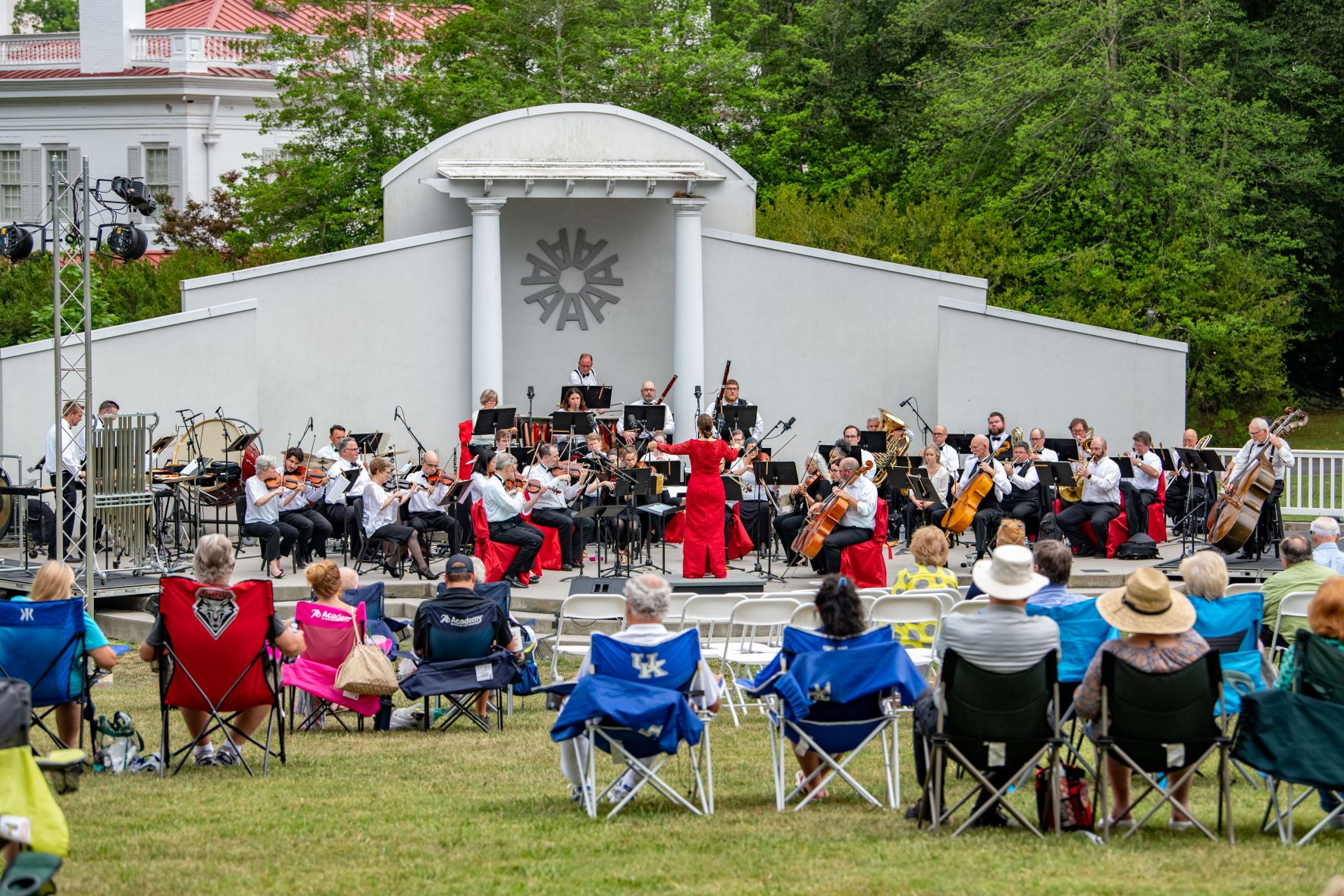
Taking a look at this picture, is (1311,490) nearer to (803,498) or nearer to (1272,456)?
(1272,456)

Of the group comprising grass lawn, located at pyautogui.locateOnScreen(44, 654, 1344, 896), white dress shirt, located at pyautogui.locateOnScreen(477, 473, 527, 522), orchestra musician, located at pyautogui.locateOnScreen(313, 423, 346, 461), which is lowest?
grass lawn, located at pyautogui.locateOnScreen(44, 654, 1344, 896)

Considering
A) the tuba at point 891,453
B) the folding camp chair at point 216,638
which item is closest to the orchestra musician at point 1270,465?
the tuba at point 891,453

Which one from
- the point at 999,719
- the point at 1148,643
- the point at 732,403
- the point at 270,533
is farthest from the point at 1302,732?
the point at 732,403

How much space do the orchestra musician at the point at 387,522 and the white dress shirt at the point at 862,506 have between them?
13.9 feet

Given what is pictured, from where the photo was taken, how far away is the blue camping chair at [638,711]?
8.00 m

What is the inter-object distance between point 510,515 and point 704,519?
1.94 metres

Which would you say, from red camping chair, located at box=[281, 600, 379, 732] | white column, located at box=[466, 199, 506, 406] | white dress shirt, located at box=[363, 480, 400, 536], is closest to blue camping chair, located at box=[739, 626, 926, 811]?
red camping chair, located at box=[281, 600, 379, 732]

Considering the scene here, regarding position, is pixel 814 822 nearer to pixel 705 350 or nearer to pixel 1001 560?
pixel 1001 560

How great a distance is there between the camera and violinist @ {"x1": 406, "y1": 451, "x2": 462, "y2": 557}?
1705 centimetres

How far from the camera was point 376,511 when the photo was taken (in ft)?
54.6

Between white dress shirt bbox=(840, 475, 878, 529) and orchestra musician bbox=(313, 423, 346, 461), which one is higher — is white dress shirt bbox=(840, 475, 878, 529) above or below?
below

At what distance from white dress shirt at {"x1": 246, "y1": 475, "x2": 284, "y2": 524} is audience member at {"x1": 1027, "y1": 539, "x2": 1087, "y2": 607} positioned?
9552 millimetres

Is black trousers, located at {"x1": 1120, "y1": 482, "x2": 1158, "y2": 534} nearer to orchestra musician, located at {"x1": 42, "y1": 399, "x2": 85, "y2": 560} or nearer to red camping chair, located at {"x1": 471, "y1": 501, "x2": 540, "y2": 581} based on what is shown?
red camping chair, located at {"x1": 471, "y1": 501, "x2": 540, "y2": 581}

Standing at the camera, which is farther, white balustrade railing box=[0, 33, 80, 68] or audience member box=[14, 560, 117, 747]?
white balustrade railing box=[0, 33, 80, 68]
